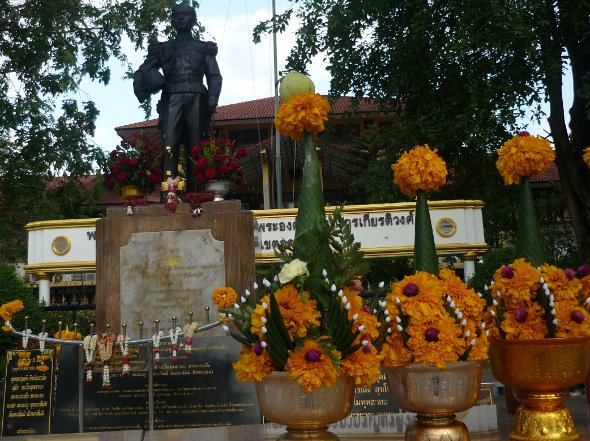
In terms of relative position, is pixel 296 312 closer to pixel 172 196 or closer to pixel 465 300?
pixel 465 300

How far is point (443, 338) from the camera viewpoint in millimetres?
3133

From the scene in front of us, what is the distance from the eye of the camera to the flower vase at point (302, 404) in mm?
2977

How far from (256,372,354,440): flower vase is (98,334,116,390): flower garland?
3341 millimetres

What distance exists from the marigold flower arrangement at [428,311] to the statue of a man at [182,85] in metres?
5.97

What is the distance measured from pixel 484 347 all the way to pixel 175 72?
6.97 m

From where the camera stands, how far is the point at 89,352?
6117mm

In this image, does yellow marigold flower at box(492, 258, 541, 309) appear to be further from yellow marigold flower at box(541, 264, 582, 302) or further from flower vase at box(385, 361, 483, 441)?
flower vase at box(385, 361, 483, 441)

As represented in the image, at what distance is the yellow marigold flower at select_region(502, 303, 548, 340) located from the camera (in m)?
Result: 3.45

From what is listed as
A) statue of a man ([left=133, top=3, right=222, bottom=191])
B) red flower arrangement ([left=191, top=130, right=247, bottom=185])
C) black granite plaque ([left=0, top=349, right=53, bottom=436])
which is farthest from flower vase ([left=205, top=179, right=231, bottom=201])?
black granite plaque ([left=0, top=349, right=53, bottom=436])

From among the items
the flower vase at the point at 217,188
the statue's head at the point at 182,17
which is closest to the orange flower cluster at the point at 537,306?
the flower vase at the point at 217,188

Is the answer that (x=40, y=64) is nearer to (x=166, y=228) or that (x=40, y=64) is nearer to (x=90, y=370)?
(x=166, y=228)

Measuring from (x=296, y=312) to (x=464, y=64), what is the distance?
10.7 metres

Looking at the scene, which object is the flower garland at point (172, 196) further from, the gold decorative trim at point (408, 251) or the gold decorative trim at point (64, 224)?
the gold decorative trim at point (64, 224)

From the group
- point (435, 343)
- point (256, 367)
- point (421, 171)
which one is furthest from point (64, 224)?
point (435, 343)
